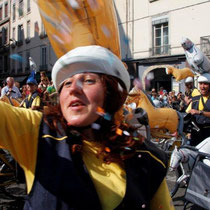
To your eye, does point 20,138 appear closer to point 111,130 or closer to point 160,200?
point 111,130

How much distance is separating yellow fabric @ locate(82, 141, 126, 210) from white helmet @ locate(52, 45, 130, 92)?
1.03 ft

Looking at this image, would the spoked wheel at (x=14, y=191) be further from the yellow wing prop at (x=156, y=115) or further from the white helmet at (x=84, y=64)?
the white helmet at (x=84, y=64)

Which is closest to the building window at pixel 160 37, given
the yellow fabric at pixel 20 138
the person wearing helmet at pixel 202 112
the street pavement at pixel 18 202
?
the person wearing helmet at pixel 202 112

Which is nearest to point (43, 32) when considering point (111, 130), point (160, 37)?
point (111, 130)

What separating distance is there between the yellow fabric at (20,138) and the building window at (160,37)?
50.3 feet

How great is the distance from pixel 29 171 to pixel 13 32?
1180mm

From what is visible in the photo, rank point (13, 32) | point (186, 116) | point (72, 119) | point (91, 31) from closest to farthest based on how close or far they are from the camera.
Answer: point (72, 119), point (91, 31), point (13, 32), point (186, 116)

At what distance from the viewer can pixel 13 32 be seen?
1.97 m

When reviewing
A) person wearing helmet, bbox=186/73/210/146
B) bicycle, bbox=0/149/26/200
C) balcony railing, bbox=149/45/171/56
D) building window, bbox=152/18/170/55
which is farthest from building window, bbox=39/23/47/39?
building window, bbox=152/18/170/55

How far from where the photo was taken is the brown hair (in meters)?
1.24

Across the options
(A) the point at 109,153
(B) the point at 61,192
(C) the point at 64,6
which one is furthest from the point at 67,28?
→ (B) the point at 61,192

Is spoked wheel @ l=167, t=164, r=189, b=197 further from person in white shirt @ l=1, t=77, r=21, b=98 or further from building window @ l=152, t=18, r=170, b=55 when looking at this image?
building window @ l=152, t=18, r=170, b=55

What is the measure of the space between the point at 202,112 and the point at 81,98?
11.4 feet

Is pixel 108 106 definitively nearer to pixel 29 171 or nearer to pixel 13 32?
pixel 29 171
